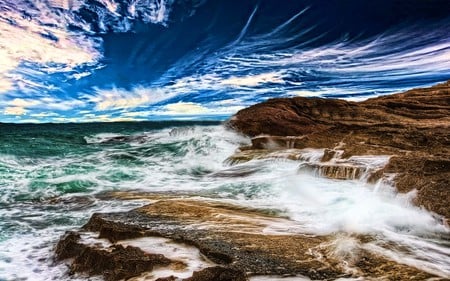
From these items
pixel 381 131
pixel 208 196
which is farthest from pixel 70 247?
pixel 381 131

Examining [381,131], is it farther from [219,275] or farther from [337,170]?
[219,275]

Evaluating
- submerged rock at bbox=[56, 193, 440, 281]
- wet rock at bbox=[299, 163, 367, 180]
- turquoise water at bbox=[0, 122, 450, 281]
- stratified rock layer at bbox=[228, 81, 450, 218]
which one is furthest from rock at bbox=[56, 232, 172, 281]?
wet rock at bbox=[299, 163, 367, 180]

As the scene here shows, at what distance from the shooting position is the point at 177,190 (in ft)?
34.1

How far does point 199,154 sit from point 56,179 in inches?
255

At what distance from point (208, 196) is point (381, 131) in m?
6.51

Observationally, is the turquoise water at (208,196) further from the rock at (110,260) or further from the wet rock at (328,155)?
the wet rock at (328,155)

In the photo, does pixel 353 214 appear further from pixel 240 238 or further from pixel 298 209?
pixel 240 238

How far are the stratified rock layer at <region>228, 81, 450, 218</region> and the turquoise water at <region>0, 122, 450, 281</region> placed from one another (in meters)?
0.49

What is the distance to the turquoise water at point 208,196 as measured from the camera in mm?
5352

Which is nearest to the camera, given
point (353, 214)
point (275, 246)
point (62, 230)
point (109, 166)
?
point (275, 246)

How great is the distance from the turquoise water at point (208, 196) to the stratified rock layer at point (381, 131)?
49 cm

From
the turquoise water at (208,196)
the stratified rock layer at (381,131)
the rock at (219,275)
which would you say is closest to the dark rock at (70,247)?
the turquoise water at (208,196)

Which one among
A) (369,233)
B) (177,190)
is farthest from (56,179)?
(369,233)

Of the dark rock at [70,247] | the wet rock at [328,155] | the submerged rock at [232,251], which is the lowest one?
the dark rock at [70,247]
